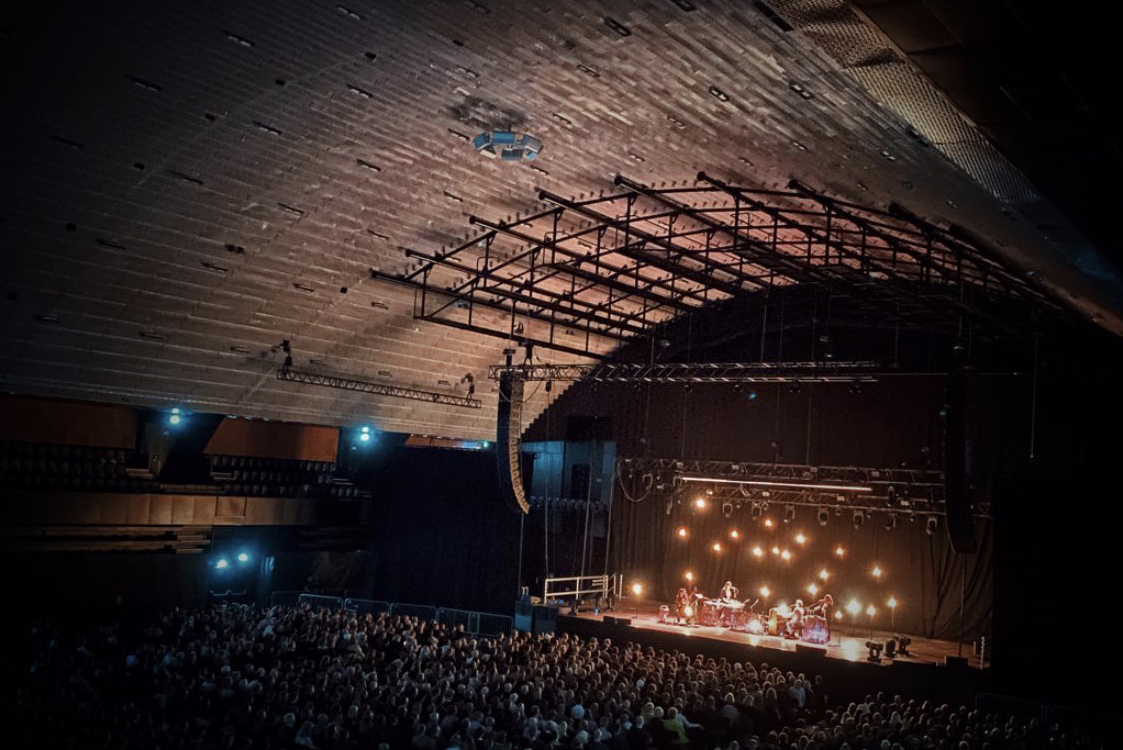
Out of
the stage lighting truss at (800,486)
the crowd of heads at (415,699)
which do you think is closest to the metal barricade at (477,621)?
the stage lighting truss at (800,486)

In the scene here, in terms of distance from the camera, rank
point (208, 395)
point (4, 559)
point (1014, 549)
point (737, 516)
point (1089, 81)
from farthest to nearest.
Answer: point (737, 516)
point (208, 395)
point (4, 559)
point (1014, 549)
point (1089, 81)

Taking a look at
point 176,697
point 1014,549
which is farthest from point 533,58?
point 1014,549

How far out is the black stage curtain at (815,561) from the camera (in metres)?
21.0

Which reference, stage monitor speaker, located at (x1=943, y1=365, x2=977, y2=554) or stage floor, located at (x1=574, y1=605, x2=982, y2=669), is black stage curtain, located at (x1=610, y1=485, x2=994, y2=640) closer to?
stage floor, located at (x1=574, y1=605, x2=982, y2=669)

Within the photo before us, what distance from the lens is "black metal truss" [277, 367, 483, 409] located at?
65.6 feet

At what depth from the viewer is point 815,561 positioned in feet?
76.1

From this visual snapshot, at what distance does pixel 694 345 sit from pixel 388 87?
46.7 feet

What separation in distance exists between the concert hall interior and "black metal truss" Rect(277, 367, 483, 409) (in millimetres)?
118

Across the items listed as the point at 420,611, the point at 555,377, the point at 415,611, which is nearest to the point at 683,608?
the point at 555,377

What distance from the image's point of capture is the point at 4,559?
1858 centimetres

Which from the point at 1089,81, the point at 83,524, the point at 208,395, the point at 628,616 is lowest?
the point at 628,616

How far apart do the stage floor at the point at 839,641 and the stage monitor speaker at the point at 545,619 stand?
565 millimetres

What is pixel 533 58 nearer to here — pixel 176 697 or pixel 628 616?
pixel 176 697

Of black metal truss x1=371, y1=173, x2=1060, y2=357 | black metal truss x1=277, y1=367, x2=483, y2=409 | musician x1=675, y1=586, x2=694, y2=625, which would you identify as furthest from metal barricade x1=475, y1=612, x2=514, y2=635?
black metal truss x1=371, y1=173, x2=1060, y2=357
